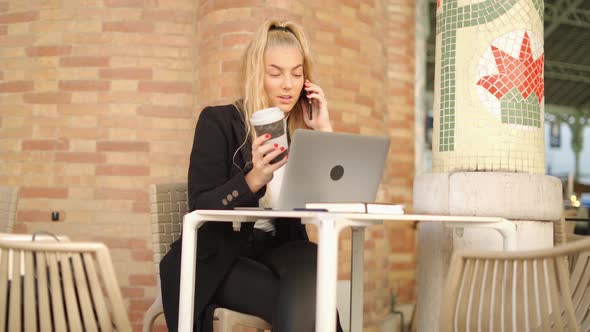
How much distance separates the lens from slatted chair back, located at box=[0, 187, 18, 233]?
2996 mm

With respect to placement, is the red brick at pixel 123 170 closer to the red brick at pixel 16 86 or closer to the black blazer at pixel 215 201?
the red brick at pixel 16 86

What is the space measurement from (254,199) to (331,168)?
0.34 m

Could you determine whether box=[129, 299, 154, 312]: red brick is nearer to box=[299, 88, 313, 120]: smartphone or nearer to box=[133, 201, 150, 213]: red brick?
box=[133, 201, 150, 213]: red brick

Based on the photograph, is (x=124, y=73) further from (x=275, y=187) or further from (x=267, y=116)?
(x=267, y=116)

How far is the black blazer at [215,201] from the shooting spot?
2.07 metres

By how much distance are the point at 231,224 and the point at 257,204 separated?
0.53ft

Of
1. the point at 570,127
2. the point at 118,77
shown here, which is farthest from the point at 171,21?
the point at 570,127

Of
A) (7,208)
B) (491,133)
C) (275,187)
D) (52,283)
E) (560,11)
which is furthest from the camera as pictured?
(560,11)

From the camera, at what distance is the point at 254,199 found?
2.05 m

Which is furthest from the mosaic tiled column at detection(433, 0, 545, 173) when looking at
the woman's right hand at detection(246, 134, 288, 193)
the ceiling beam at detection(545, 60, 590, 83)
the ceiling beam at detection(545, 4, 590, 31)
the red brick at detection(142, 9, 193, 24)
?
the ceiling beam at detection(545, 60, 590, 83)

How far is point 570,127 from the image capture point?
26.5 m

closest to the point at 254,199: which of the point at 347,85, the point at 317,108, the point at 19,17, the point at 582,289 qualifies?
the point at 317,108

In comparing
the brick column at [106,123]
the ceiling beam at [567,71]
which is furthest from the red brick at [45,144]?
the ceiling beam at [567,71]

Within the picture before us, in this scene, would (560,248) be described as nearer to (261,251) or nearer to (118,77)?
(261,251)
